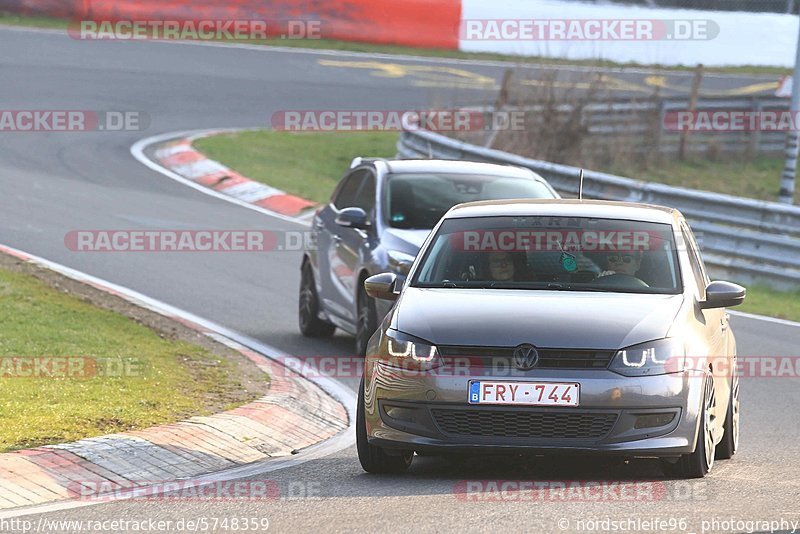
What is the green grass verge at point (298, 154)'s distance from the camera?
24.7 meters

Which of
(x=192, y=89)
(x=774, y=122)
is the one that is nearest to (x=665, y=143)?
(x=774, y=122)

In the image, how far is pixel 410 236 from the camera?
12.9 metres

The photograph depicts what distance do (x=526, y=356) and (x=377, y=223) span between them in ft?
17.8

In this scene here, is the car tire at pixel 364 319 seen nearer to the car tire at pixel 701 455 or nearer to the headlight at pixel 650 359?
the car tire at pixel 701 455

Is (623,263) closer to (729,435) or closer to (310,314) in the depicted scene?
(729,435)

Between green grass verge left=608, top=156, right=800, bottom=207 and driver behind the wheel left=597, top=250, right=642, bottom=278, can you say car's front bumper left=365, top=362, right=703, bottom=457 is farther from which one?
green grass verge left=608, top=156, right=800, bottom=207

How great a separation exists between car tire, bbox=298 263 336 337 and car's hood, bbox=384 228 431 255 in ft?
5.04

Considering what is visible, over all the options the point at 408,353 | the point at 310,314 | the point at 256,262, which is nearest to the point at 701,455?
the point at 408,353

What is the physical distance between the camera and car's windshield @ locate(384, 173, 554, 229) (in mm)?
13383

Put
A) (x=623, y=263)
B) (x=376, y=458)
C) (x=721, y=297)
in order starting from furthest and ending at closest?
(x=623, y=263) → (x=721, y=297) → (x=376, y=458)

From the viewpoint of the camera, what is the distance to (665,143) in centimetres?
2873

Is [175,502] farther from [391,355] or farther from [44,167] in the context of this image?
[44,167]

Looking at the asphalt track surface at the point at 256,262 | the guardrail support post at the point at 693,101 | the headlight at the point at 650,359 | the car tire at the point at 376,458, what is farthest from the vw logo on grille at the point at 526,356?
the guardrail support post at the point at 693,101

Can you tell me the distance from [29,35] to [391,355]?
27962 mm
